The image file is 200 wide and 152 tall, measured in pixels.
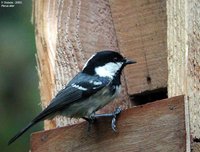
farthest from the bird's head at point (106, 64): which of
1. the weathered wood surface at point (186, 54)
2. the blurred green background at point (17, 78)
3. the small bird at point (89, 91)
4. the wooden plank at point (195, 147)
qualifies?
the blurred green background at point (17, 78)

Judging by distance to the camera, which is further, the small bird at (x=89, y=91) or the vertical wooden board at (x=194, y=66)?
the small bird at (x=89, y=91)

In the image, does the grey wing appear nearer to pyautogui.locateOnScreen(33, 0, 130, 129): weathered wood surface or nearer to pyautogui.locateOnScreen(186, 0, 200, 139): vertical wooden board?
pyautogui.locateOnScreen(33, 0, 130, 129): weathered wood surface

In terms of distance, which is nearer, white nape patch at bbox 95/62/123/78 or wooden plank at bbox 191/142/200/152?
wooden plank at bbox 191/142/200/152

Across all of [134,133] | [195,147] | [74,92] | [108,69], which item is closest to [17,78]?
[108,69]

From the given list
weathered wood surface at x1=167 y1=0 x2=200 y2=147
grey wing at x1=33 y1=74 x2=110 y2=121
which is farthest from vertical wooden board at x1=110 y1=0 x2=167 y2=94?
weathered wood surface at x1=167 y1=0 x2=200 y2=147

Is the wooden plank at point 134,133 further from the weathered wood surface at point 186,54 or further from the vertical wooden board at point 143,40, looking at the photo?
the vertical wooden board at point 143,40

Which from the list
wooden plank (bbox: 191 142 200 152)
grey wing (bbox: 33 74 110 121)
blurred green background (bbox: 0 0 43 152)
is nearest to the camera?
wooden plank (bbox: 191 142 200 152)

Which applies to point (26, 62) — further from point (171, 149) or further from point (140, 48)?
point (171, 149)
